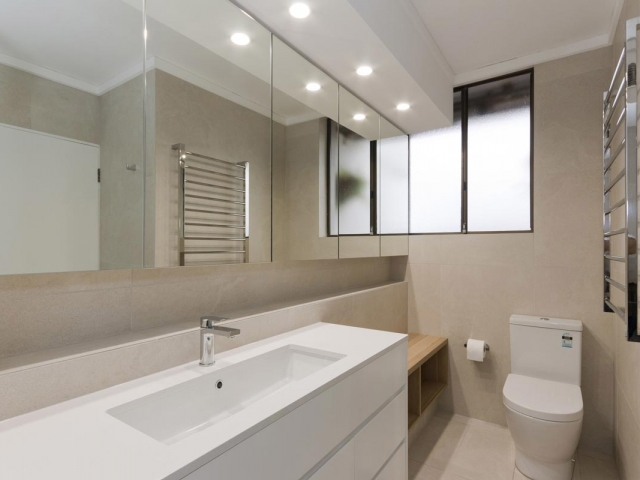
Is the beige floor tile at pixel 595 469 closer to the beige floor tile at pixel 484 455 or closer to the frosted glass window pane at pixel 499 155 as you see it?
the beige floor tile at pixel 484 455

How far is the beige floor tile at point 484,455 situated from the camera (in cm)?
214

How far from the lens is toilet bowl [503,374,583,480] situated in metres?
1.89

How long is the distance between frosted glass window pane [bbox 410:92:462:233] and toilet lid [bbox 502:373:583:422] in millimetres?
1163

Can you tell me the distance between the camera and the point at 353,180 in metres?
2.21

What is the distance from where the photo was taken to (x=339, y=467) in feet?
3.85

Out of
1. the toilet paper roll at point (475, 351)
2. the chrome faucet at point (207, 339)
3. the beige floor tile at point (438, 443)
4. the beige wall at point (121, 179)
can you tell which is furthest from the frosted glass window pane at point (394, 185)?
the beige wall at point (121, 179)

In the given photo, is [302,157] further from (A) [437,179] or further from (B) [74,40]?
(A) [437,179]

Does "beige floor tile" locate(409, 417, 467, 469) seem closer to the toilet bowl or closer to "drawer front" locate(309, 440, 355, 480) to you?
the toilet bowl

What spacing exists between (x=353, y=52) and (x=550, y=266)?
6.25 feet

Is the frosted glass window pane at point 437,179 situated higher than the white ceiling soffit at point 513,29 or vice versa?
the white ceiling soffit at point 513,29

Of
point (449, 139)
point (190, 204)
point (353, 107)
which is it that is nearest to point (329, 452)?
point (190, 204)

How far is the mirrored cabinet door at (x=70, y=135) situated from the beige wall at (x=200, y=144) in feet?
0.21

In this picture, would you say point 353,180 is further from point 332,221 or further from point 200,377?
point 200,377

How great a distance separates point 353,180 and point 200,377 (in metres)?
1.43
